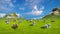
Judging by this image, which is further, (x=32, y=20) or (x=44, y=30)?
(x=32, y=20)

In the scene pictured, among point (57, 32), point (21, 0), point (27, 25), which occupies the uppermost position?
point (21, 0)

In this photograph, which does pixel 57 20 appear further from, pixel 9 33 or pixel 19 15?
pixel 9 33

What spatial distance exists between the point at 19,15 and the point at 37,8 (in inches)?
35.8

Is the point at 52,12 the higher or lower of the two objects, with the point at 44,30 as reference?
higher

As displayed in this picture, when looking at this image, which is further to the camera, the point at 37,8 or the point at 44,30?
the point at 37,8

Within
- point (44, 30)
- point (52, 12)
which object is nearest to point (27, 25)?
point (44, 30)

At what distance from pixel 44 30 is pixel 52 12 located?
3.71 feet

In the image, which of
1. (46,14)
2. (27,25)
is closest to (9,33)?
(27,25)

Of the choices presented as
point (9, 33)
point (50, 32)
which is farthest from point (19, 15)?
point (50, 32)

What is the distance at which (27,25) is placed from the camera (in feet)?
22.5

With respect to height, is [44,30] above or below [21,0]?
below

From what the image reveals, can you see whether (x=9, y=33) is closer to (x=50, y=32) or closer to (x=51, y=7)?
(x=50, y=32)

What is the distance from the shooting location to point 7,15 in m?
→ 7.04

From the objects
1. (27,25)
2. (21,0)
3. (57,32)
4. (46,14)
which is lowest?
(57,32)
